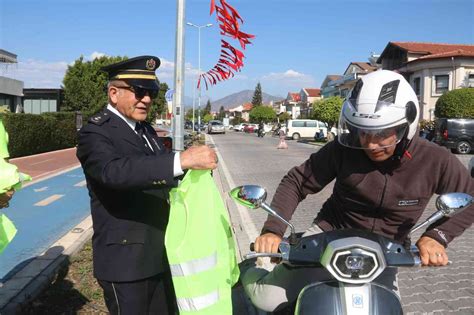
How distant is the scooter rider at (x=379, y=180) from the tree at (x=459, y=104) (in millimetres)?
34269

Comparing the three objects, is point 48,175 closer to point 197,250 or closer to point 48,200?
point 48,200

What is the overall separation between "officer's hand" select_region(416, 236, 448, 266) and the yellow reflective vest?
35.2 inches

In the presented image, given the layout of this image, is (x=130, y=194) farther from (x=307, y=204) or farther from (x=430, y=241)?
(x=307, y=204)

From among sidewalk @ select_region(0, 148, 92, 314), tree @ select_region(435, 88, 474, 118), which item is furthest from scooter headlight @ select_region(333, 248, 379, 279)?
tree @ select_region(435, 88, 474, 118)

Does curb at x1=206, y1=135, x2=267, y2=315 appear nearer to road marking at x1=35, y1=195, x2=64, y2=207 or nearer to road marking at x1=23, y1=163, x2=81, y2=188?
road marking at x1=35, y1=195, x2=64, y2=207

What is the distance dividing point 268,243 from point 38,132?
2007cm

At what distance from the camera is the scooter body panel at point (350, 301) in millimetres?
1812

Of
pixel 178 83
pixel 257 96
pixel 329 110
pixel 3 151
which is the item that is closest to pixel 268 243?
pixel 3 151

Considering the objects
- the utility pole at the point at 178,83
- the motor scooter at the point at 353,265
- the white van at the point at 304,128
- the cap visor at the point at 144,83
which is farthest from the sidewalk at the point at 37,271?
the white van at the point at 304,128

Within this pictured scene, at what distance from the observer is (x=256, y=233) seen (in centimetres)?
695

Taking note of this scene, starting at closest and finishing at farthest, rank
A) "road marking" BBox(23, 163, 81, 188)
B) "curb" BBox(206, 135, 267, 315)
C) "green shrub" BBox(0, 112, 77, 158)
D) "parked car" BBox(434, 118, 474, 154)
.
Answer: "curb" BBox(206, 135, 267, 315) → "road marking" BBox(23, 163, 81, 188) → "green shrub" BBox(0, 112, 77, 158) → "parked car" BBox(434, 118, 474, 154)

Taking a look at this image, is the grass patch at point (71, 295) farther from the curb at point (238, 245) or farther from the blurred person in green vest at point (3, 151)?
the blurred person in green vest at point (3, 151)

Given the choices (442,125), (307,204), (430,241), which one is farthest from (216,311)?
(442,125)

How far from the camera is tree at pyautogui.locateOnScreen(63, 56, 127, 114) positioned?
33969mm
